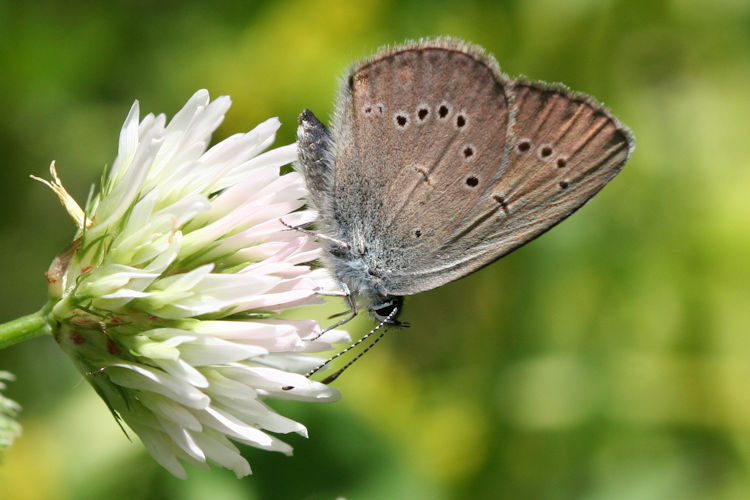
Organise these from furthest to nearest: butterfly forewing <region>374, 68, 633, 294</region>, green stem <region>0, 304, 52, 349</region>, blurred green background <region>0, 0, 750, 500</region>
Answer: blurred green background <region>0, 0, 750, 500</region> → butterfly forewing <region>374, 68, 633, 294</region> → green stem <region>0, 304, 52, 349</region>

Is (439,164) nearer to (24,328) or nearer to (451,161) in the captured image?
(451,161)

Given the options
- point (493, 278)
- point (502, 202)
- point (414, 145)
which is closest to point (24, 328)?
point (414, 145)

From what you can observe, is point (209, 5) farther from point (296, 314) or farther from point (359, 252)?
point (359, 252)

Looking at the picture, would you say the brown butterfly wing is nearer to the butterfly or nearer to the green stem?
the butterfly

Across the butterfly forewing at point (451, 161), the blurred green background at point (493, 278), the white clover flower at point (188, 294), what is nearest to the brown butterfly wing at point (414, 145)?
the butterfly forewing at point (451, 161)

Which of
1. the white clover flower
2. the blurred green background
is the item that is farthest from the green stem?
the blurred green background

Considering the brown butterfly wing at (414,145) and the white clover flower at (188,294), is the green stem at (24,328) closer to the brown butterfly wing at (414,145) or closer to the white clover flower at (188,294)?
the white clover flower at (188,294)
